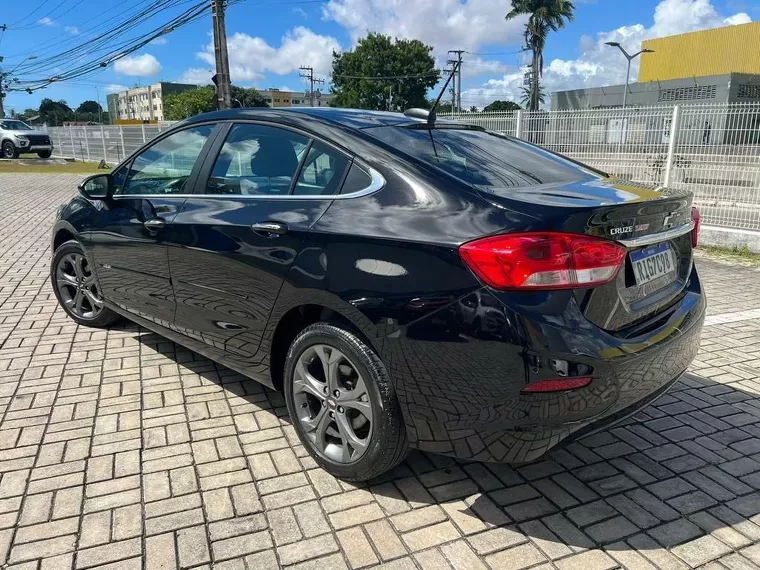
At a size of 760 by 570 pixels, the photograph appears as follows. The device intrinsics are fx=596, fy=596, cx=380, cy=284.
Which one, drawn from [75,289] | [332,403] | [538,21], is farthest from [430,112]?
[538,21]

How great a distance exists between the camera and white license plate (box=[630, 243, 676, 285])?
7.70 feet

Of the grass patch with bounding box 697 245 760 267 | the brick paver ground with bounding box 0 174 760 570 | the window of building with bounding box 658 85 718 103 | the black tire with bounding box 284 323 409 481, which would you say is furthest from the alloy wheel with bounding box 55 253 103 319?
the window of building with bounding box 658 85 718 103

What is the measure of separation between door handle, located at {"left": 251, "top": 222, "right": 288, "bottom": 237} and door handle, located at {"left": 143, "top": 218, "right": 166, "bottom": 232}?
34.2 inches

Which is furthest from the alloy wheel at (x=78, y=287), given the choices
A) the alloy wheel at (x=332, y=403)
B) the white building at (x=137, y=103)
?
the white building at (x=137, y=103)

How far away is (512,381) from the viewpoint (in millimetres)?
2074

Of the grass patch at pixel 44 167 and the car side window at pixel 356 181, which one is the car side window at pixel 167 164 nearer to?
the car side window at pixel 356 181

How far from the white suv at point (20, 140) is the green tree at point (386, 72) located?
36566mm

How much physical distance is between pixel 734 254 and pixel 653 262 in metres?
6.82

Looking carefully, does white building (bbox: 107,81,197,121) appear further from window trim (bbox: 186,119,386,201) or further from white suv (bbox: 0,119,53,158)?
window trim (bbox: 186,119,386,201)

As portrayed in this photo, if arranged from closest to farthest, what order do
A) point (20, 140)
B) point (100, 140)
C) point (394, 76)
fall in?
point (100, 140) < point (20, 140) < point (394, 76)

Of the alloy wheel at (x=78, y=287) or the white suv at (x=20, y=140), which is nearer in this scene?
the alloy wheel at (x=78, y=287)

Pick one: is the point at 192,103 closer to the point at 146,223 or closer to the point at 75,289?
the point at 75,289

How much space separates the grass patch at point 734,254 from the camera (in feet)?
Answer: 25.3

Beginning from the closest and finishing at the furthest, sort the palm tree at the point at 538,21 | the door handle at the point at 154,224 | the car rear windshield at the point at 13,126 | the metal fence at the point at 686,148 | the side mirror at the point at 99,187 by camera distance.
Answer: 1. the door handle at the point at 154,224
2. the side mirror at the point at 99,187
3. the metal fence at the point at 686,148
4. the car rear windshield at the point at 13,126
5. the palm tree at the point at 538,21
